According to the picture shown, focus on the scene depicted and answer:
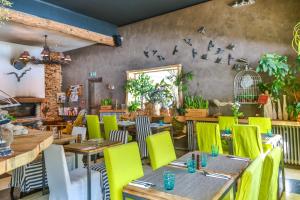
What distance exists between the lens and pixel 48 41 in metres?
8.11

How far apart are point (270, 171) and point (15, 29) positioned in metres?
7.18

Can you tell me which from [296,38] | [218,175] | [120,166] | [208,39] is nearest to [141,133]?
[208,39]

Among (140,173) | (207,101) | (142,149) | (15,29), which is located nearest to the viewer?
(140,173)

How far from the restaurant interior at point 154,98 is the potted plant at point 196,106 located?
3 centimetres

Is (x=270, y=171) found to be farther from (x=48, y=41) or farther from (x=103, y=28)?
(x=48, y=41)

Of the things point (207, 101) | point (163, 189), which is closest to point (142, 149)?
point (207, 101)

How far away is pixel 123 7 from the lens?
636cm

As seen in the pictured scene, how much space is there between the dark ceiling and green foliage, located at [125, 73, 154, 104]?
70.4 inches

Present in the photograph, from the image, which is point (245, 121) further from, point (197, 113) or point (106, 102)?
point (106, 102)

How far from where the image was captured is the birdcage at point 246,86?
5.41 metres

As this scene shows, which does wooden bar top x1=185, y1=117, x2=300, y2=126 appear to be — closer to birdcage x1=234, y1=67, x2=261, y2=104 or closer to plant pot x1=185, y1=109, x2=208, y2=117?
plant pot x1=185, y1=109, x2=208, y2=117

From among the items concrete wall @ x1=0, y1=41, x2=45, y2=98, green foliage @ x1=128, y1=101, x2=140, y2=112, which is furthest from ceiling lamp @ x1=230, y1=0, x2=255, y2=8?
concrete wall @ x1=0, y1=41, x2=45, y2=98

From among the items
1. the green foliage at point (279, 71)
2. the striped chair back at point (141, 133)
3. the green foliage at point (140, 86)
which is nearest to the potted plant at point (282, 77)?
the green foliage at point (279, 71)

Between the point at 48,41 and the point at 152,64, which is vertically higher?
the point at 48,41
